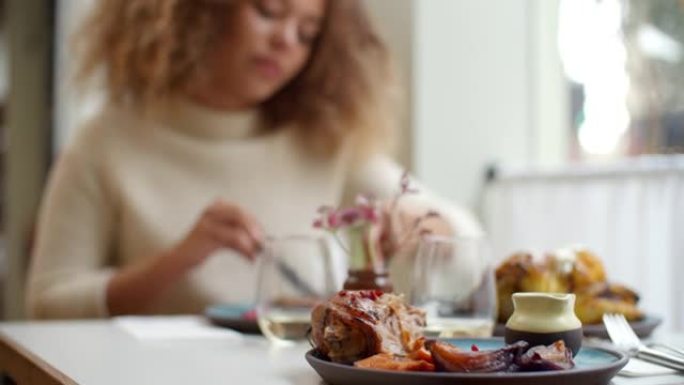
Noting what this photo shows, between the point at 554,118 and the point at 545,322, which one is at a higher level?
the point at 554,118

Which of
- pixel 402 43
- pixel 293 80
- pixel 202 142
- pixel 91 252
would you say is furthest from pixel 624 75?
pixel 91 252

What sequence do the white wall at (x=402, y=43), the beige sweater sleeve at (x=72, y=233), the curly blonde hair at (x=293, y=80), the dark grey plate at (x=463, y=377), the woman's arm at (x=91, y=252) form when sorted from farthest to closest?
the white wall at (x=402, y=43) → the curly blonde hair at (x=293, y=80) → the beige sweater sleeve at (x=72, y=233) → the woman's arm at (x=91, y=252) → the dark grey plate at (x=463, y=377)

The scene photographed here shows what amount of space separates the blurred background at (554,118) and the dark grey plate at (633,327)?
80 cm

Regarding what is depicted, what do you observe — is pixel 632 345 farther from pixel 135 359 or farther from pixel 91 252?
pixel 91 252

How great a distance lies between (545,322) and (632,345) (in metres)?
0.21

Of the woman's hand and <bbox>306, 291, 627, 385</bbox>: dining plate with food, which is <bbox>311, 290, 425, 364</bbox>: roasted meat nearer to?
<bbox>306, 291, 627, 385</bbox>: dining plate with food

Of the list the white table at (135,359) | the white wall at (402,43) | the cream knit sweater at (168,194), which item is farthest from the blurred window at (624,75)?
the white table at (135,359)

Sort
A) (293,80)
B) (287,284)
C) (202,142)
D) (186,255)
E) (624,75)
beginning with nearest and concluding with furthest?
(287,284), (186,255), (202,142), (293,80), (624,75)

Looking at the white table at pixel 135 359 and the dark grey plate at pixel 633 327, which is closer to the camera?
the white table at pixel 135 359

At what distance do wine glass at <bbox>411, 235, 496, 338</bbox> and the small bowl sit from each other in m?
0.26

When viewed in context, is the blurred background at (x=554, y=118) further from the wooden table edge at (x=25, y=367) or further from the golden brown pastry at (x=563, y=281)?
the wooden table edge at (x=25, y=367)

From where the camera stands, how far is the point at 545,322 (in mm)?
744

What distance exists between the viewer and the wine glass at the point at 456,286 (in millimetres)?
1029

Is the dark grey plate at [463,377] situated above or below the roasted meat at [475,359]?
below
